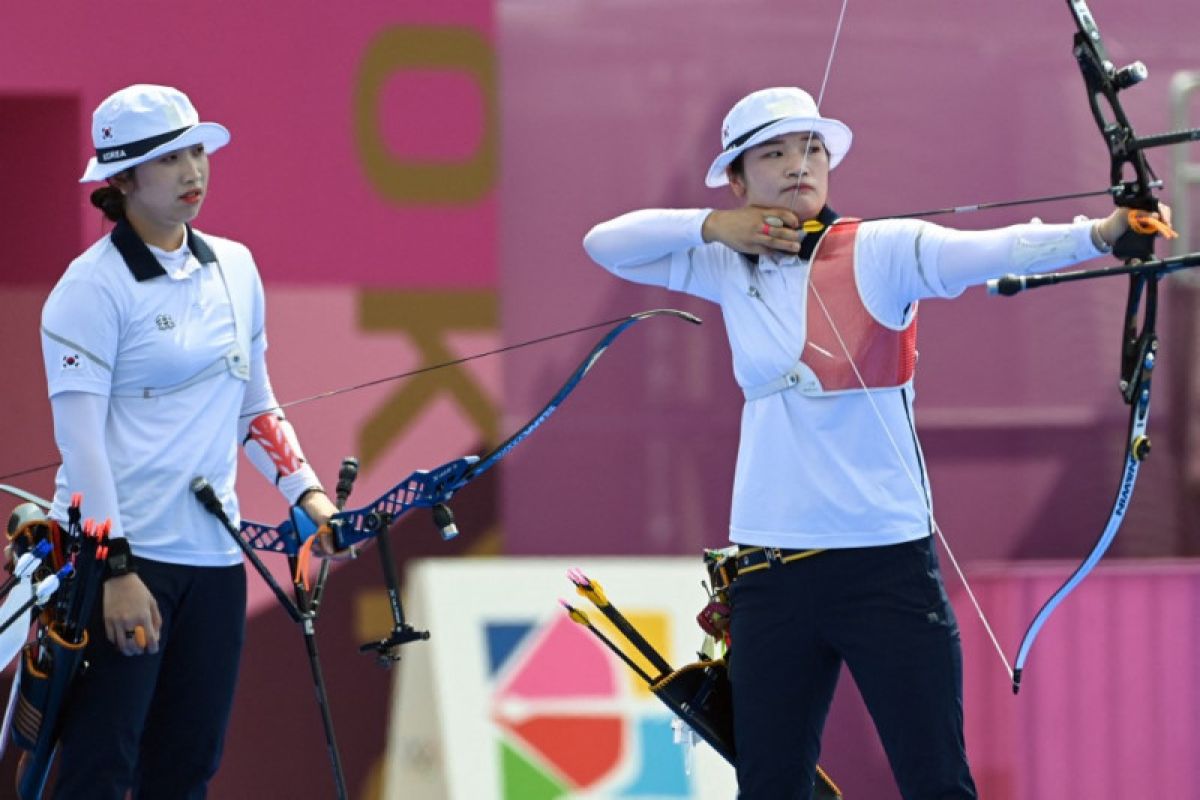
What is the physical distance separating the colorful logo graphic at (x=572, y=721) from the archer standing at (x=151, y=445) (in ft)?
3.66

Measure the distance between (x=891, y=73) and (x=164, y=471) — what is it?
2.00 meters

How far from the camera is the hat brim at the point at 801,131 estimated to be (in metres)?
2.58

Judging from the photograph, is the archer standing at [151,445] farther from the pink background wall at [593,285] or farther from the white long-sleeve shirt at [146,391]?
the pink background wall at [593,285]

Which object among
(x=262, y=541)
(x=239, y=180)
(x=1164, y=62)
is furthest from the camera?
(x=1164, y=62)

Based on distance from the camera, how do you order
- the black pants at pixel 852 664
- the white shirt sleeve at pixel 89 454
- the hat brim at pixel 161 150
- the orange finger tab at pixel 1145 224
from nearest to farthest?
the orange finger tab at pixel 1145 224 < the black pants at pixel 852 664 < the white shirt sleeve at pixel 89 454 < the hat brim at pixel 161 150

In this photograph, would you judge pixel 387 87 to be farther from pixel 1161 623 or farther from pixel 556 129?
pixel 1161 623

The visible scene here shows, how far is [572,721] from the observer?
3822 mm

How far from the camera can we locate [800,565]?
2.55m

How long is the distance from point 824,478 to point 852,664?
0.83ft

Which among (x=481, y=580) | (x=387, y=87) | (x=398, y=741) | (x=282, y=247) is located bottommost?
(x=398, y=741)

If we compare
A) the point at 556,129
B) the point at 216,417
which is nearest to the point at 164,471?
the point at 216,417

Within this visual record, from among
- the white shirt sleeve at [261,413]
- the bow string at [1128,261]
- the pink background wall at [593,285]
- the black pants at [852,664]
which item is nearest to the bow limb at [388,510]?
the white shirt sleeve at [261,413]

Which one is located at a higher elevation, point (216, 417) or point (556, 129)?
point (556, 129)

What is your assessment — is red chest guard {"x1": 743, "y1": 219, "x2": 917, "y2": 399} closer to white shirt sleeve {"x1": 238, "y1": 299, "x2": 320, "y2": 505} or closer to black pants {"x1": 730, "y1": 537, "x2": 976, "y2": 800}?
black pants {"x1": 730, "y1": 537, "x2": 976, "y2": 800}
